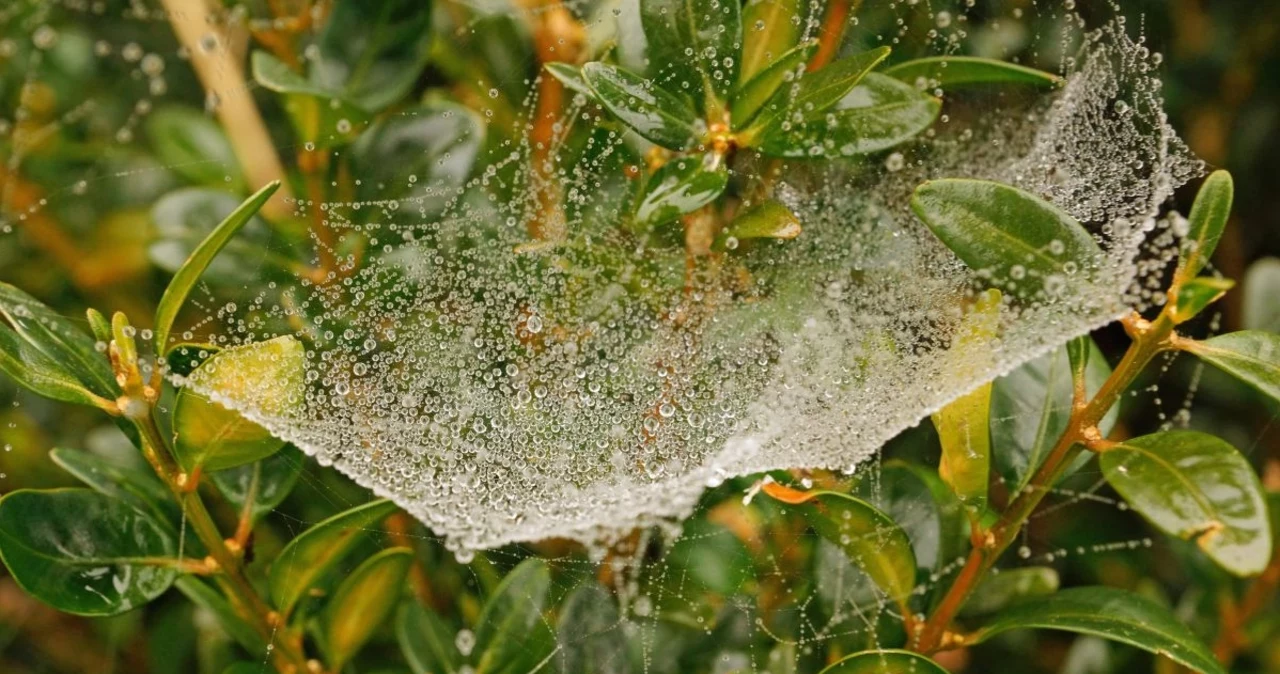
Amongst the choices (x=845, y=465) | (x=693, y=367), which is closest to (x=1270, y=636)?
(x=845, y=465)

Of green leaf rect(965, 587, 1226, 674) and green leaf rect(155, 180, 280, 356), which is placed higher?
green leaf rect(155, 180, 280, 356)

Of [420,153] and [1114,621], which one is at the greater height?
[420,153]

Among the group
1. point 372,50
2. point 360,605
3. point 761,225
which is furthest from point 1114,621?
point 372,50

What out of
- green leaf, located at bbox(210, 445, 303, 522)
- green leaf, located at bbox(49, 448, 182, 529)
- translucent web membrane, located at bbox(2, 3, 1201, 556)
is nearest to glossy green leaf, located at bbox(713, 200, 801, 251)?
translucent web membrane, located at bbox(2, 3, 1201, 556)

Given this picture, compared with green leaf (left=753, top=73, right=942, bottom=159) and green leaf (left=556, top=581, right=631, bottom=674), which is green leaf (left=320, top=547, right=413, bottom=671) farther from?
green leaf (left=753, top=73, right=942, bottom=159)

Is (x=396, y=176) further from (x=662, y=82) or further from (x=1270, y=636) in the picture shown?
(x=1270, y=636)

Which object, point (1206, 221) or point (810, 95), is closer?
point (1206, 221)

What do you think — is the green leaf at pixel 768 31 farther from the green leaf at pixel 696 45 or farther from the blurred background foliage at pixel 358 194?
the blurred background foliage at pixel 358 194

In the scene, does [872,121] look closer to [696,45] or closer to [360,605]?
[696,45]
